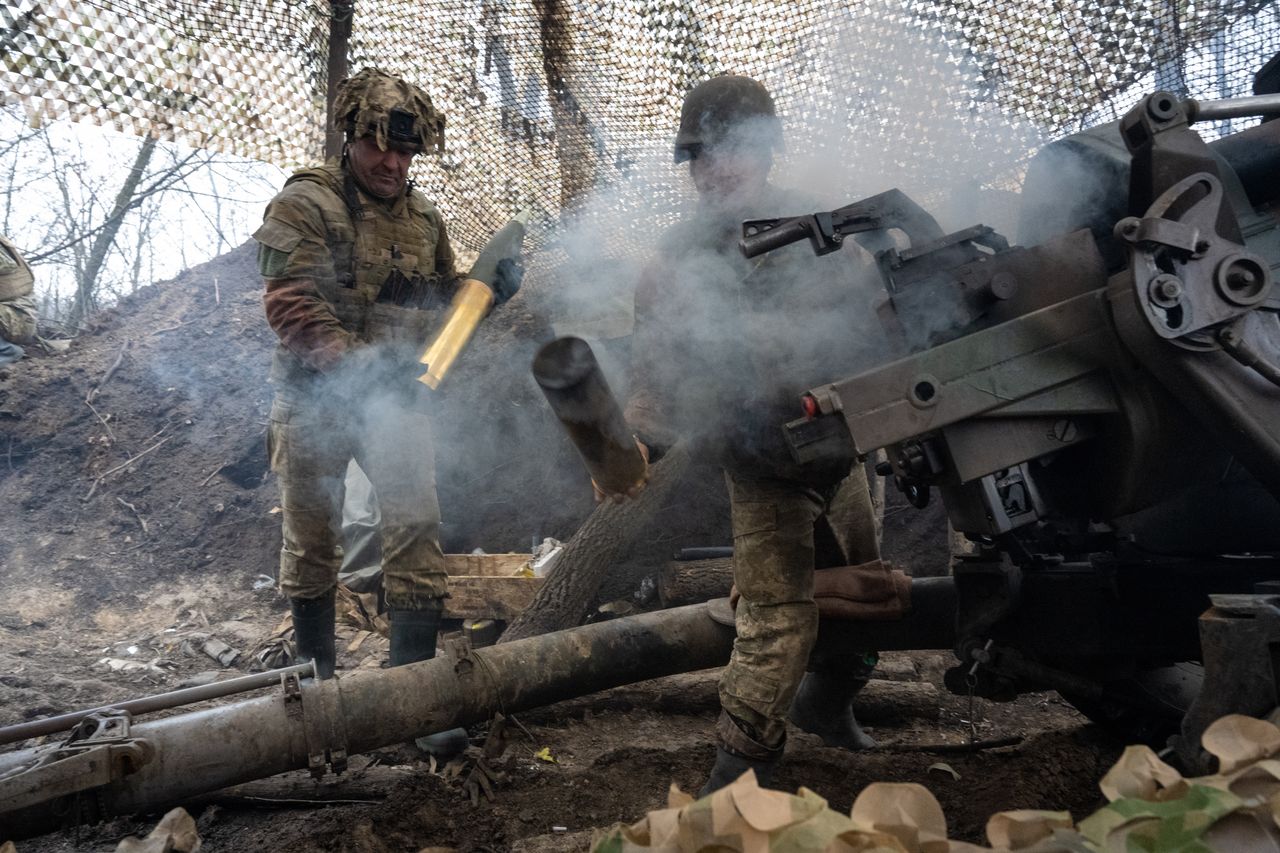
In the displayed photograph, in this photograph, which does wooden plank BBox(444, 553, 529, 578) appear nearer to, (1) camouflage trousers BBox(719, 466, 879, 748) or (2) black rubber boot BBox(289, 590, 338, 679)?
(2) black rubber boot BBox(289, 590, 338, 679)

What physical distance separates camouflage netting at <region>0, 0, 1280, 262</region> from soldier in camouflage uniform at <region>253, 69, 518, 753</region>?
3.36 feet

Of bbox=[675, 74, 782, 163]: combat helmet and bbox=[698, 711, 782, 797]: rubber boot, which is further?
bbox=[675, 74, 782, 163]: combat helmet

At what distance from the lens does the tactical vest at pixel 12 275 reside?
7.50 meters

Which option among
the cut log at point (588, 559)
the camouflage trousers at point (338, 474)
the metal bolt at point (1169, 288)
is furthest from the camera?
the cut log at point (588, 559)

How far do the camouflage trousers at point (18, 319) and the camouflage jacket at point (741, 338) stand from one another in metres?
7.40

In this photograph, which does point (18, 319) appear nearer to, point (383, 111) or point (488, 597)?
point (488, 597)

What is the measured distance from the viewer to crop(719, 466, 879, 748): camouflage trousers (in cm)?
259

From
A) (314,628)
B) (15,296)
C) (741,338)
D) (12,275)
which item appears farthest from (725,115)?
(15,296)

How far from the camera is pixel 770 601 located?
2674 mm

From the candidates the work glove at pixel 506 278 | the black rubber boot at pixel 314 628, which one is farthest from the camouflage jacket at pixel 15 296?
the work glove at pixel 506 278

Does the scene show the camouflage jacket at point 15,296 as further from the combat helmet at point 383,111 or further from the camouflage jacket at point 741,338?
the camouflage jacket at point 741,338

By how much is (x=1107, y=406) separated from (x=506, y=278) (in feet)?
8.37

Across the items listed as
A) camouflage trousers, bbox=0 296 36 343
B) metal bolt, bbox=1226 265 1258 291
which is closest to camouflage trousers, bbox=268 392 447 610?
metal bolt, bbox=1226 265 1258 291

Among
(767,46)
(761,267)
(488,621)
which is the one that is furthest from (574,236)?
(761,267)
